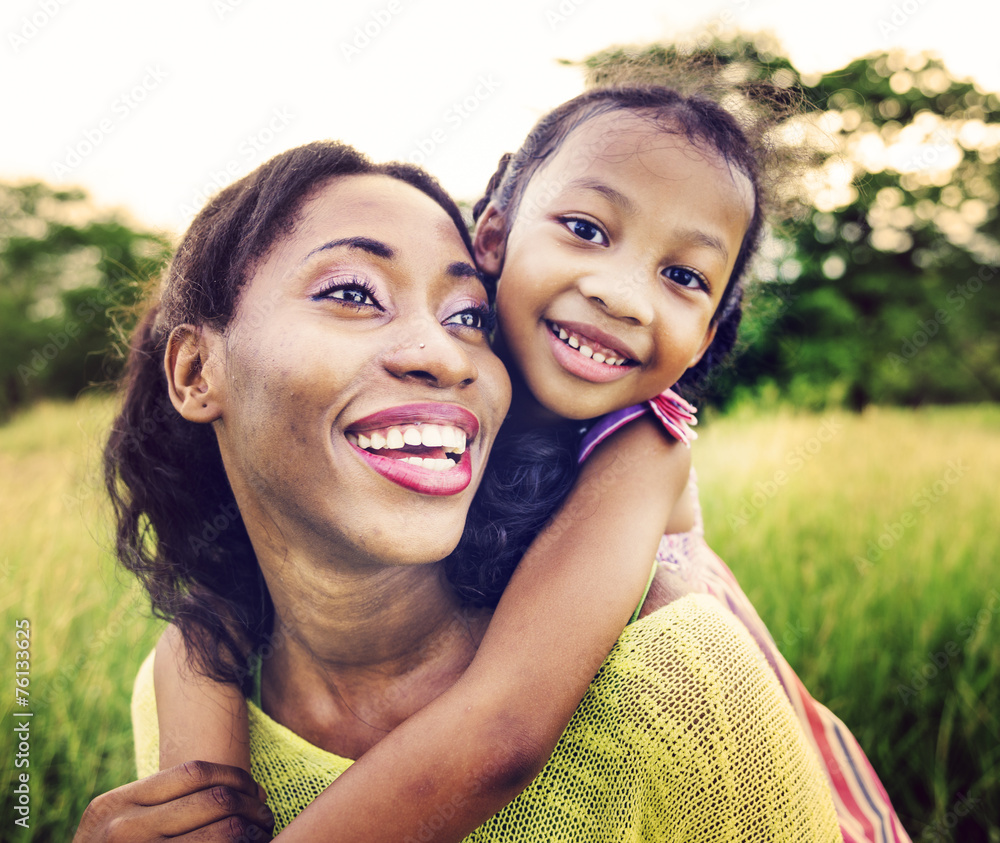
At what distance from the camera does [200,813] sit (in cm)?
133

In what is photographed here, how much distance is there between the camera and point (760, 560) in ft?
13.7

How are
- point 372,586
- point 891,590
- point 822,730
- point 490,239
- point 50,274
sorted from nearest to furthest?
point 372,586 → point 822,730 → point 490,239 → point 891,590 → point 50,274

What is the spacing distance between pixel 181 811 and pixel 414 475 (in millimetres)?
796

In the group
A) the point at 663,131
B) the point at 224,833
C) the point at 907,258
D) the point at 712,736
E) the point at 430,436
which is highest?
the point at 907,258

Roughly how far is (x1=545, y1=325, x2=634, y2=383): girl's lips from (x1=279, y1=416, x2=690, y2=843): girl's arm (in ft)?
1.09

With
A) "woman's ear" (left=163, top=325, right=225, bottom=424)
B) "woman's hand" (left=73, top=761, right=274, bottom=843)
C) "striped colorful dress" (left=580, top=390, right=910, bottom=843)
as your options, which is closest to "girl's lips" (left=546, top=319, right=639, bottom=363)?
"striped colorful dress" (left=580, top=390, right=910, bottom=843)

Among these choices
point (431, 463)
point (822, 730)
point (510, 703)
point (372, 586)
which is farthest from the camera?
point (822, 730)

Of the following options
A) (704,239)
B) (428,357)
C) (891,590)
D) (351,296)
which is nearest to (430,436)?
(428,357)

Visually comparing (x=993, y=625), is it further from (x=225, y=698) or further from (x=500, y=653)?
(x=225, y=698)

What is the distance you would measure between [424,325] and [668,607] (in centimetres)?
82

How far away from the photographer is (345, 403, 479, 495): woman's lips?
4.52 ft

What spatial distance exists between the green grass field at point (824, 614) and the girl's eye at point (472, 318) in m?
1.36

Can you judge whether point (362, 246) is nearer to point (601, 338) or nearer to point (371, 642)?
point (601, 338)

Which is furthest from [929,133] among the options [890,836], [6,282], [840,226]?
[6,282]
